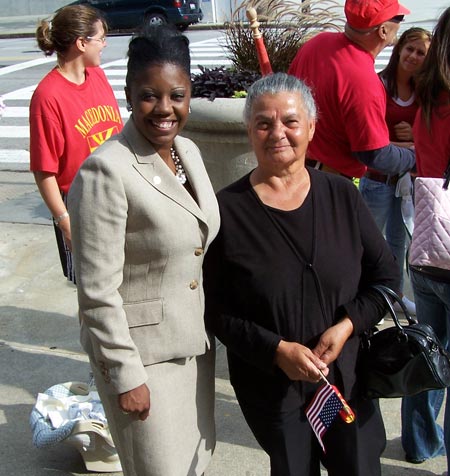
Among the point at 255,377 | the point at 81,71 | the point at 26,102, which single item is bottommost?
the point at 26,102

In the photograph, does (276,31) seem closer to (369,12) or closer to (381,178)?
(381,178)

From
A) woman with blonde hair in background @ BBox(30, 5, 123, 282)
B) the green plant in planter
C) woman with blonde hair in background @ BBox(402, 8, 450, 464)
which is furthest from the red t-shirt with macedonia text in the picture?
woman with blonde hair in background @ BBox(402, 8, 450, 464)

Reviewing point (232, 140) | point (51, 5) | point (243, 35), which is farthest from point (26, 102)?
point (51, 5)

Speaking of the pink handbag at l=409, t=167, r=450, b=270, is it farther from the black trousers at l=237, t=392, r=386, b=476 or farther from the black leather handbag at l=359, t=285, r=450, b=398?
the black trousers at l=237, t=392, r=386, b=476

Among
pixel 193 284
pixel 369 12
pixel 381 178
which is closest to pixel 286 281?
pixel 193 284

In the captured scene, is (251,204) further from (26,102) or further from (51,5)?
(51,5)

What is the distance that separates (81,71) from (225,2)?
24537 millimetres

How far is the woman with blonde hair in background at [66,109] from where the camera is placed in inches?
131

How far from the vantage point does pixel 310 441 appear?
2.41m

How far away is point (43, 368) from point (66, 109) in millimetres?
1566

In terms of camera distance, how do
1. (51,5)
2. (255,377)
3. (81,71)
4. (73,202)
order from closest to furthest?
(73,202) < (255,377) < (81,71) < (51,5)

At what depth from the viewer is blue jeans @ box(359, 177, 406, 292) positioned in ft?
14.0

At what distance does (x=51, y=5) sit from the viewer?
30297 mm

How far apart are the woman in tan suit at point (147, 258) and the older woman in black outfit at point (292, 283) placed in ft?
0.39
